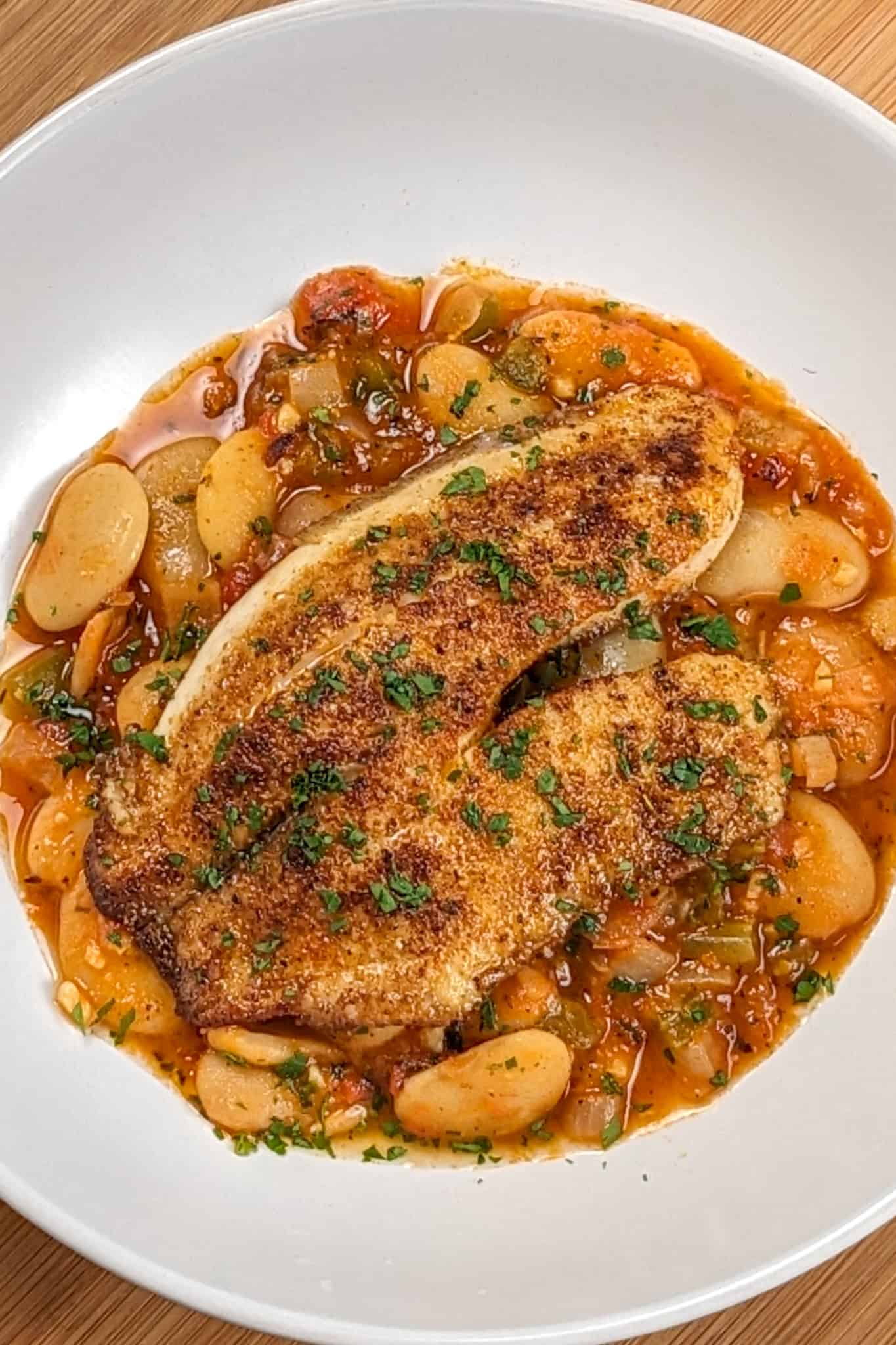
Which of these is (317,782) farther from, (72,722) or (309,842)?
(72,722)

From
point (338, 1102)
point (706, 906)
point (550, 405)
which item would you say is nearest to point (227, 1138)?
point (338, 1102)

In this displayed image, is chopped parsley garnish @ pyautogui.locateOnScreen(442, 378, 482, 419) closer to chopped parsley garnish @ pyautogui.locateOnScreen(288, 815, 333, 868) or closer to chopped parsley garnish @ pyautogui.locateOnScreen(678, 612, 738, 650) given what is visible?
chopped parsley garnish @ pyautogui.locateOnScreen(678, 612, 738, 650)

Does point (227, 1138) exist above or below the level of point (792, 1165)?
above

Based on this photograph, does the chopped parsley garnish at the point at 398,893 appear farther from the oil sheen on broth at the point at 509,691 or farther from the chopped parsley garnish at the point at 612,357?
the chopped parsley garnish at the point at 612,357

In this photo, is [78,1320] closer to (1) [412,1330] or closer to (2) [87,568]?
(1) [412,1330]

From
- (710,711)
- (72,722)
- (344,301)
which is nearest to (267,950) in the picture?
(72,722)
